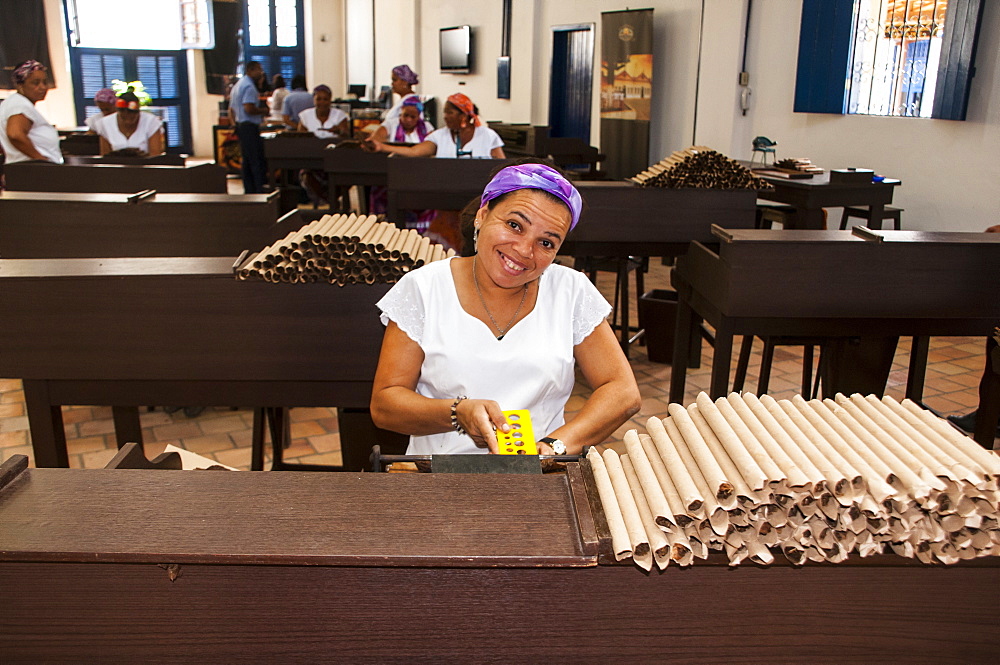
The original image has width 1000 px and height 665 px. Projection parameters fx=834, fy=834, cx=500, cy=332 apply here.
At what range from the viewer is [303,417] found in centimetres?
392

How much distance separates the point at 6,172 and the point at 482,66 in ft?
28.6

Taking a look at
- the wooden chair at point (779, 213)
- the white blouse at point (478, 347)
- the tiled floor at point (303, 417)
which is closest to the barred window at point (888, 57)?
the wooden chair at point (779, 213)

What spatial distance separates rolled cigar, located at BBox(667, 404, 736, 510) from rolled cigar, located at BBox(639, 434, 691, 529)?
4 centimetres

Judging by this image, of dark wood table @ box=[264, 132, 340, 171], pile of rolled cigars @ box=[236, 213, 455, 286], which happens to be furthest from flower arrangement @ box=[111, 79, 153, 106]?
pile of rolled cigars @ box=[236, 213, 455, 286]

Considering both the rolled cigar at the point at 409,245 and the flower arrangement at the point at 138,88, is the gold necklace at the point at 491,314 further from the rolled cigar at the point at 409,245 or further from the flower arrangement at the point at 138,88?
the flower arrangement at the point at 138,88

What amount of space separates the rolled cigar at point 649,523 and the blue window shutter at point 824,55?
21.6 ft

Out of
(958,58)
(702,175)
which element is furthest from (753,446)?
(958,58)

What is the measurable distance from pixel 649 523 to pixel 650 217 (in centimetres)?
321

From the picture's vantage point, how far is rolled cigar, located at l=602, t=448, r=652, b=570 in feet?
3.27

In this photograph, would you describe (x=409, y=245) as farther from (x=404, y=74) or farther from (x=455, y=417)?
(x=404, y=74)

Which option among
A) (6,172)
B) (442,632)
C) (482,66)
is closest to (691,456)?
(442,632)

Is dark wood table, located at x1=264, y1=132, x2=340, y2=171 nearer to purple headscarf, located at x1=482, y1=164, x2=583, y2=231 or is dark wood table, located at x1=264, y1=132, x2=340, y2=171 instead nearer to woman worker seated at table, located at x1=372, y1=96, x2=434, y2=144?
woman worker seated at table, located at x1=372, y1=96, x2=434, y2=144

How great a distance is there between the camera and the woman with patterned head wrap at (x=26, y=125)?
563 centimetres

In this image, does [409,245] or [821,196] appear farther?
[821,196]
